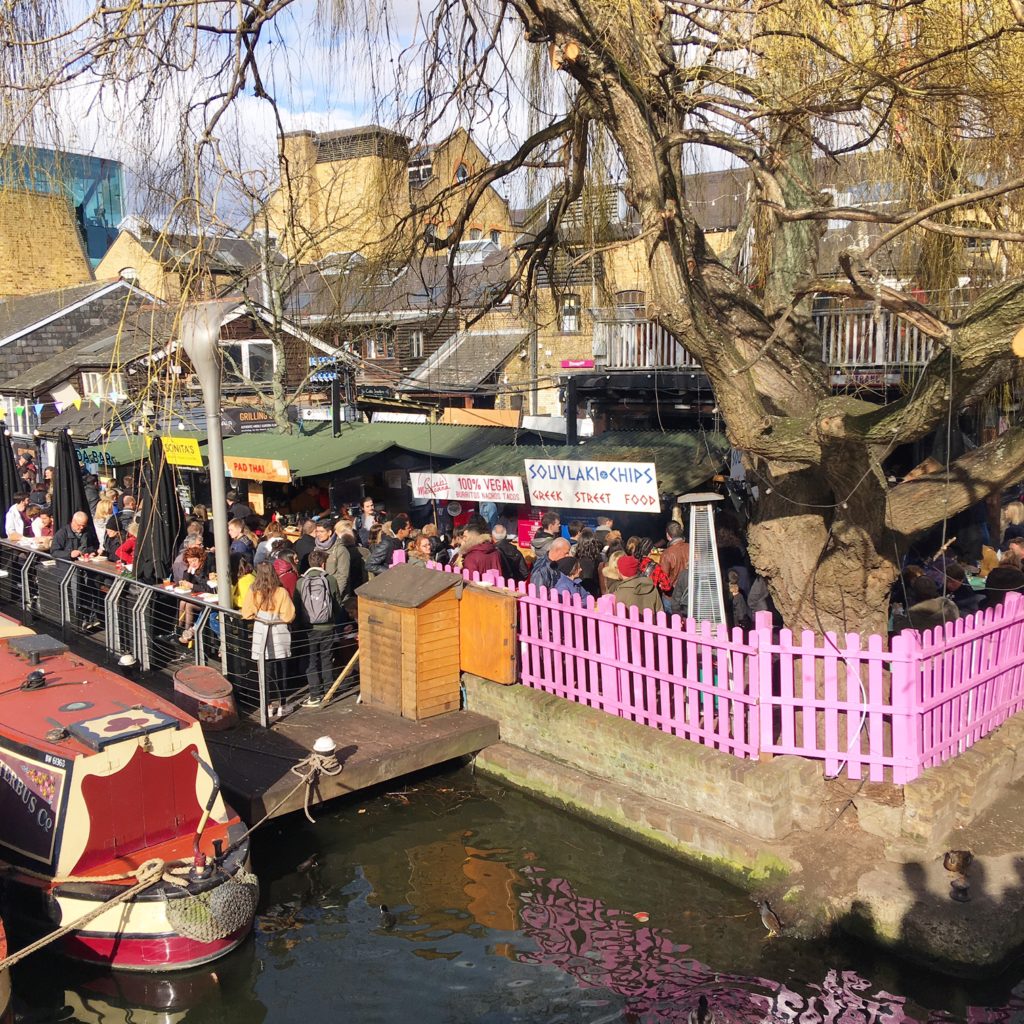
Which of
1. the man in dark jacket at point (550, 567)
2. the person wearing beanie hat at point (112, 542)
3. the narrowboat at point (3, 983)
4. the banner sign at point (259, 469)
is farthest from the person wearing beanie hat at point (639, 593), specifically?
the person wearing beanie hat at point (112, 542)

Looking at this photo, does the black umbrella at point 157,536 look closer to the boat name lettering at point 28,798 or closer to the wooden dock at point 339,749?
the wooden dock at point 339,749

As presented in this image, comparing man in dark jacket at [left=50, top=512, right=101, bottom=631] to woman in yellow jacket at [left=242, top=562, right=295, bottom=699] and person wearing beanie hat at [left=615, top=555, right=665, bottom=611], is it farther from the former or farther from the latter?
person wearing beanie hat at [left=615, top=555, right=665, bottom=611]

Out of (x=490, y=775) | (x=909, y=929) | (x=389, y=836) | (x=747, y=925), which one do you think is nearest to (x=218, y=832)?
(x=389, y=836)

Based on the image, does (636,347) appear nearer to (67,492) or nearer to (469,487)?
(469,487)

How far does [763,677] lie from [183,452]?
762cm

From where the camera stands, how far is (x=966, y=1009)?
5.94 metres

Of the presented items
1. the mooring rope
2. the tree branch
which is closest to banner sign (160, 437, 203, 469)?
the mooring rope

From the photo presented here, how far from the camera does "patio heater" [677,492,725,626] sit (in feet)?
29.9

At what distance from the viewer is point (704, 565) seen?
9.29 meters

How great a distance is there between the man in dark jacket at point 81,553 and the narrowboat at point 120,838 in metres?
5.95

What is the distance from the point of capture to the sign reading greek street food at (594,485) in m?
10.5

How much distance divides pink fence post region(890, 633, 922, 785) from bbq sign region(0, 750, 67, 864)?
5.65 metres

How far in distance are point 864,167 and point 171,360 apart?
5921 millimetres

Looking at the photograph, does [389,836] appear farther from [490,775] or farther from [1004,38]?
[1004,38]
